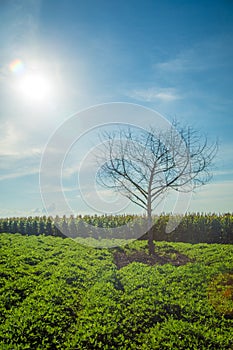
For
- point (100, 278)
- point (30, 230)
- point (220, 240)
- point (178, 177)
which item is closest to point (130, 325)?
point (100, 278)

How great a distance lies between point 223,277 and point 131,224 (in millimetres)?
11185

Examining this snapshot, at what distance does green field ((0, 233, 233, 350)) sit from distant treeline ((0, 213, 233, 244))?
6.50 m

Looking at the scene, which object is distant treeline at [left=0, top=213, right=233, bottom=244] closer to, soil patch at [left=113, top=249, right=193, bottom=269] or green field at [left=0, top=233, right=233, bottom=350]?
soil patch at [left=113, top=249, right=193, bottom=269]

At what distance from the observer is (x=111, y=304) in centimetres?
728

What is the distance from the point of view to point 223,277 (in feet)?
30.6

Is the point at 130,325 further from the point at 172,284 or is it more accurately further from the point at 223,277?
the point at 223,277

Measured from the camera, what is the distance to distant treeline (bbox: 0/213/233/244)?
17.9m

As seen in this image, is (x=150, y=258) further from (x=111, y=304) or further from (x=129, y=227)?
(x=129, y=227)

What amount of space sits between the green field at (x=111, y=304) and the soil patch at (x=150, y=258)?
1.03 metres

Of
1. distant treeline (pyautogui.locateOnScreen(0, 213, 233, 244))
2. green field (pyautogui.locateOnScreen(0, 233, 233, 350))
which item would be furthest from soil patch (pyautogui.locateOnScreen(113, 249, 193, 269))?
distant treeline (pyautogui.locateOnScreen(0, 213, 233, 244))

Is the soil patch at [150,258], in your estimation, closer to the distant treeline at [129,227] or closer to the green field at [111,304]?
the green field at [111,304]

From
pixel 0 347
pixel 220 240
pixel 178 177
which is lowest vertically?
pixel 0 347

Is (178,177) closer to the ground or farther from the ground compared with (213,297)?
farther from the ground

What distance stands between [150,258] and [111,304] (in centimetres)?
557
